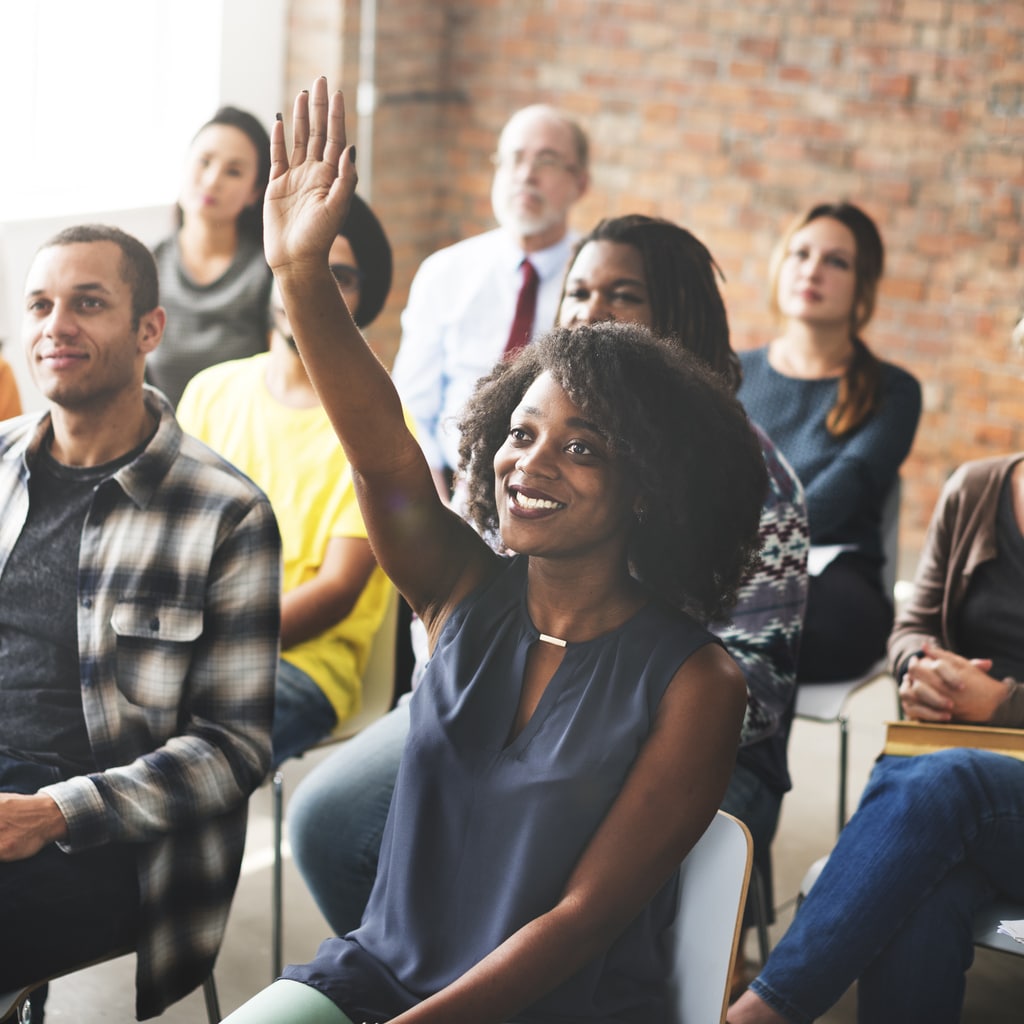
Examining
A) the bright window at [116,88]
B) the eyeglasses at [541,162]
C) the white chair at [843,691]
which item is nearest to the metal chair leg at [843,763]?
the white chair at [843,691]

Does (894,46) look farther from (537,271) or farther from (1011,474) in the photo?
(1011,474)

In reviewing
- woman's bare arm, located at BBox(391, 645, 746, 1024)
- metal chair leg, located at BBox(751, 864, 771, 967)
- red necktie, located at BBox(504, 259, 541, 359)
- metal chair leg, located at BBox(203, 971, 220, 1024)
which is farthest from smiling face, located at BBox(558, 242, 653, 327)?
red necktie, located at BBox(504, 259, 541, 359)

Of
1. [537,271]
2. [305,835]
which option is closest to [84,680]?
[305,835]

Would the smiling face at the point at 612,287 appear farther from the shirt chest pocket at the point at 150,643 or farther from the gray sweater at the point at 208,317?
the gray sweater at the point at 208,317

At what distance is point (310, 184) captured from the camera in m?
1.65

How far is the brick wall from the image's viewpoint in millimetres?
5062

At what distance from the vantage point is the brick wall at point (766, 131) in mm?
5062

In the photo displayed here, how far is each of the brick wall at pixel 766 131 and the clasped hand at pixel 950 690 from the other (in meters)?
2.87

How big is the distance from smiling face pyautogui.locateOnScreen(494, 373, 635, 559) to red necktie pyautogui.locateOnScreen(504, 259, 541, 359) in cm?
203

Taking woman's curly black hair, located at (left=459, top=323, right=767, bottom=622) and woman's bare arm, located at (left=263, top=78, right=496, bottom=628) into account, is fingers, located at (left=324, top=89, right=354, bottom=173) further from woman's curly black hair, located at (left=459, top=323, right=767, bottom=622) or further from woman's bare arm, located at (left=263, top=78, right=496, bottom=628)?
woman's curly black hair, located at (left=459, top=323, right=767, bottom=622)

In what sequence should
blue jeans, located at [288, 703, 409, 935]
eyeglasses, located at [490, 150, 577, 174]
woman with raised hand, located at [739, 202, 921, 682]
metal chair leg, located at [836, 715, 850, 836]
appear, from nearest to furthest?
blue jeans, located at [288, 703, 409, 935] < metal chair leg, located at [836, 715, 850, 836] < woman with raised hand, located at [739, 202, 921, 682] < eyeglasses, located at [490, 150, 577, 174]

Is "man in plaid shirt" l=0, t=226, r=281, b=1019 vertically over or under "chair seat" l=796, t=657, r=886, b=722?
over

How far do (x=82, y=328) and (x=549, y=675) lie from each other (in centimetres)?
86

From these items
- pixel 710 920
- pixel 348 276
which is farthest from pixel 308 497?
pixel 710 920
